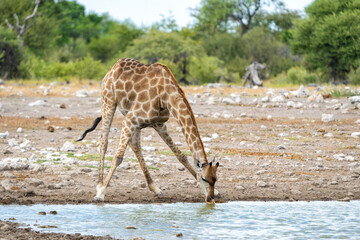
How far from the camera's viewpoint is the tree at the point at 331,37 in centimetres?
2883

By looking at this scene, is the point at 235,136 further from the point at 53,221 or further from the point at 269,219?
the point at 53,221

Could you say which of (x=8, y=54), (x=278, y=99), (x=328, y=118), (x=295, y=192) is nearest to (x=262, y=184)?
(x=295, y=192)

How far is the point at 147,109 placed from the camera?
24.8 feet

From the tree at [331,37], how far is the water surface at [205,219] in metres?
22.6

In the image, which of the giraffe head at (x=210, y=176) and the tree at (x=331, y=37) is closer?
the giraffe head at (x=210, y=176)

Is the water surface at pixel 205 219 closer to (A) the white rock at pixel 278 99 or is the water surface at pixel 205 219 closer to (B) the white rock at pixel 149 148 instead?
(B) the white rock at pixel 149 148

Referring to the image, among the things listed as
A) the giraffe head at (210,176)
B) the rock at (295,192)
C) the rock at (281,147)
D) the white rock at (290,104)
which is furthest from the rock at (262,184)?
the white rock at (290,104)

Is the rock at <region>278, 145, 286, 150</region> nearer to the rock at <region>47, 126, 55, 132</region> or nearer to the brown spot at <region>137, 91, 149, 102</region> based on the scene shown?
the brown spot at <region>137, 91, 149, 102</region>

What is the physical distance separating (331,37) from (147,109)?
23.6 meters

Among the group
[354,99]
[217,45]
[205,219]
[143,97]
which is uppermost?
[217,45]

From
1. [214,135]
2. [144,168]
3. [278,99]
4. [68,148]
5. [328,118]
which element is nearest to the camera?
[144,168]

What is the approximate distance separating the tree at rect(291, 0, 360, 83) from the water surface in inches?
888

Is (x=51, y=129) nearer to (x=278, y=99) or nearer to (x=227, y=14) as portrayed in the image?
(x=278, y=99)

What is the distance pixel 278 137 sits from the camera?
1303 centimetres
